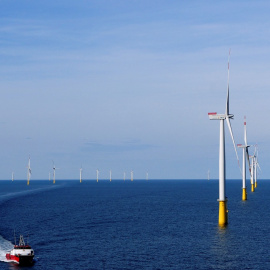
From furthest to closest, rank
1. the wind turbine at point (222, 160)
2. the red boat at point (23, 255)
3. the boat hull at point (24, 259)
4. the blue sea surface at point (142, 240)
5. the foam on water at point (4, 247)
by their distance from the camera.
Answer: the wind turbine at point (222, 160)
the foam on water at point (4, 247)
the red boat at point (23, 255)
the boat hull at point (24, 259)
the blue sea surface at point (142, 240)

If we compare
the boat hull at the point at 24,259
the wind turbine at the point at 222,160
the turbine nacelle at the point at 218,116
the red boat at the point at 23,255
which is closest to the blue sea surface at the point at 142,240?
the boat hull at the point at 24,259

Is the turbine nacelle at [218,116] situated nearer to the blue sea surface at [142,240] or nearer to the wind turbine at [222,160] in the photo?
the wind turbine at [222,160]

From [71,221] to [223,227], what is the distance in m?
46.6

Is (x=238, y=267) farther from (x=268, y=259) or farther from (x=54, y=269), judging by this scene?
(x=54, y=269)

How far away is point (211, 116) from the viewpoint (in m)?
116

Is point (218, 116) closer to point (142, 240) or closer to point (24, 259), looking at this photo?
point (142, 240)

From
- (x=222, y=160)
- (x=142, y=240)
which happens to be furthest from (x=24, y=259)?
(x=222, y=160)

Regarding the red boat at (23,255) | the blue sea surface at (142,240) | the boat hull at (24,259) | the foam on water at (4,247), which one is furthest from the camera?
the foam on water at (4,247)

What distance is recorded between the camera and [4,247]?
99.7m

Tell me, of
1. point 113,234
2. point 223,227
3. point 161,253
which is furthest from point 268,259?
point 113,234

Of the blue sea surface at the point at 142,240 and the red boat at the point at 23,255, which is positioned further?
the red boat at the point at 23,255

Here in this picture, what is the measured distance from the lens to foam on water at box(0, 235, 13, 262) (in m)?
91.8

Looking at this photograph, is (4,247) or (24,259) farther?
(4,247)

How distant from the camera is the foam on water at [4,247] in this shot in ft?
301
